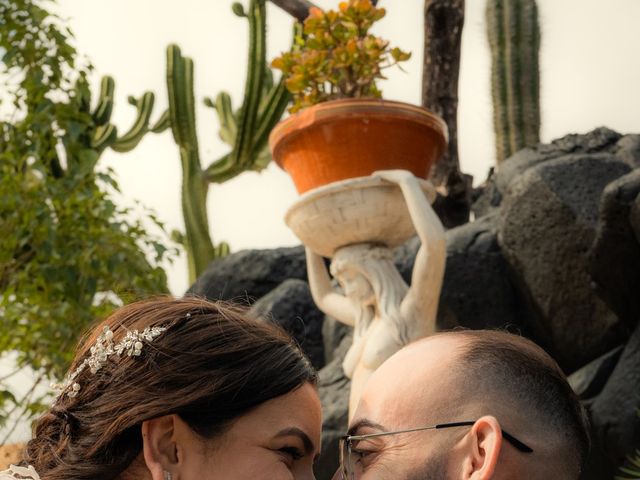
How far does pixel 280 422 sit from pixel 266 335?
0.18 m

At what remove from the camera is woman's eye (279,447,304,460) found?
76.8 inches

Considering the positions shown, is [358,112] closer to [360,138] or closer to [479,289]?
[360,138]

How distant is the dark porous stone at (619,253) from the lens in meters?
5.57

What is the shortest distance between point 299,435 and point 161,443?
26 cm

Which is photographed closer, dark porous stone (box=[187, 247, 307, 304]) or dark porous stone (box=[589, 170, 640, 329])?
dark porous stone (box=[589, 170, 640, 329])

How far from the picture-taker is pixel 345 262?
473 cm

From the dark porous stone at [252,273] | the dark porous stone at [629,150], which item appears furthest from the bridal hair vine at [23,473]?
the dark porous stone at [252,273]

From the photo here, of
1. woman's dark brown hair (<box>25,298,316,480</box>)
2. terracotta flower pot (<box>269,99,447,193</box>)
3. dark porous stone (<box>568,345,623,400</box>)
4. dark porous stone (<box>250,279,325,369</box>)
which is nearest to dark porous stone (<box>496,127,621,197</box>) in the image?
dark porous stone (<box>568,345,623,400</box>)

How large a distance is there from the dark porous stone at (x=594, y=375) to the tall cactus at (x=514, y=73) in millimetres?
2846

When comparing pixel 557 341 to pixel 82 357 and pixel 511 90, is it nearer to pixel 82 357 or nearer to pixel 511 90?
pixel 511 90

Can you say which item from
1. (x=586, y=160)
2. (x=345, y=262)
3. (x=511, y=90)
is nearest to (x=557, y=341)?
(x=586, y=160)

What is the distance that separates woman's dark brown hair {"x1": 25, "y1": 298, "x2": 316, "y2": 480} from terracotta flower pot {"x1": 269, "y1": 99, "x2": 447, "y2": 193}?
255 centimetres

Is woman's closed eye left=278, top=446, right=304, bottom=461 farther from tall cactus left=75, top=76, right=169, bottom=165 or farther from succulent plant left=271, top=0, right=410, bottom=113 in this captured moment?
tall cactus left=75, top=76, right=169, bottom=165

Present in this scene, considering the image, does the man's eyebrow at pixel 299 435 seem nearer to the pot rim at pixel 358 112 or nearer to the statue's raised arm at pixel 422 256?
the statue's raised arm at pixel 422 256
